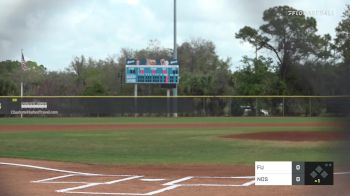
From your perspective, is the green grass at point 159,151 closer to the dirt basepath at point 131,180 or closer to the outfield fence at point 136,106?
the dirt basepath at point 131,180

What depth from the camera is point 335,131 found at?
2.19m

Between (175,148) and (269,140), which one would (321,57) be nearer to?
(175,148)

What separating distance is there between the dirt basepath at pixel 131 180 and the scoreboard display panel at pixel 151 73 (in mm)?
17644

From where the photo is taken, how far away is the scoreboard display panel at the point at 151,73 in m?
26.3

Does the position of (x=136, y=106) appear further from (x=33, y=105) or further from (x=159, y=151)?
(x=159, y=151)

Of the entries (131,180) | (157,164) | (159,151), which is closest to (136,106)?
(159,151)

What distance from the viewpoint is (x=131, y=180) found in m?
6.45

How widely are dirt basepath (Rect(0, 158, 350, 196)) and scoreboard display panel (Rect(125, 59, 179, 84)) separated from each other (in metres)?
17.6

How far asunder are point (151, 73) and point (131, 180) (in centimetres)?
2213

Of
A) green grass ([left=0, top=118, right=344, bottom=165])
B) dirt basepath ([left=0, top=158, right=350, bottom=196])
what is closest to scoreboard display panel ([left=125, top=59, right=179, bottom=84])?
green grass ([left=0, top=118, right=344, bottom=165])

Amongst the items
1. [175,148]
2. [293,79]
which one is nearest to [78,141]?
[175,148]

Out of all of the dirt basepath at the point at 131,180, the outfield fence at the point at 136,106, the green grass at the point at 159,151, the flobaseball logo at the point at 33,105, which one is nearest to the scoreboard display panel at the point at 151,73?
the outfield fence at the point at 136,106

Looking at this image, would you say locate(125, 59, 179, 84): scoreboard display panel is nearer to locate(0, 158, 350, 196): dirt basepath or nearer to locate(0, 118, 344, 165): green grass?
locate(0, 118, 344, 165): green grass

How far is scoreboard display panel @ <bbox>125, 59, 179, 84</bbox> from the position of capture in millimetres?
26341
